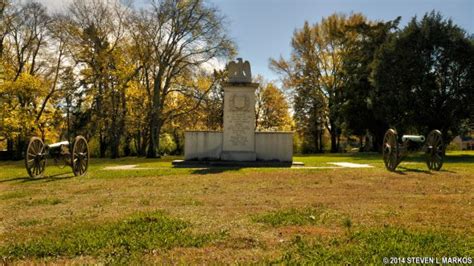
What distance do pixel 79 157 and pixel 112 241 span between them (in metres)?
8.90

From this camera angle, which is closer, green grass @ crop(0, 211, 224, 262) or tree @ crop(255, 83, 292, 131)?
green grass @ crop(0, 211, 224, 262)

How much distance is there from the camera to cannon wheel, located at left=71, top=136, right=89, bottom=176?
1181cm

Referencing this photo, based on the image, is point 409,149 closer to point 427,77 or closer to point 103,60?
point 427,77

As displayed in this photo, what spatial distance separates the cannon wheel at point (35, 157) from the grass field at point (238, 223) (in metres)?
3.00

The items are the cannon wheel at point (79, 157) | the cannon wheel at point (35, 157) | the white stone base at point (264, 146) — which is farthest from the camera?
the white stone base at point (264, 146)

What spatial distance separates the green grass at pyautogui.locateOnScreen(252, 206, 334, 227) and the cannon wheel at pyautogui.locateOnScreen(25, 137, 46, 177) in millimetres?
8623

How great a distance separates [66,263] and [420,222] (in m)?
4.02

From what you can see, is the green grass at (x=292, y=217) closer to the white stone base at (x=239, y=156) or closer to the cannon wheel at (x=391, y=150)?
the cannon wheel at (x=391, y=150)

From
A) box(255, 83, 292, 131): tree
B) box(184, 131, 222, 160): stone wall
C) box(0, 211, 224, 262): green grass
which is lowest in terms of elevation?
box(0, 211, 224, 262): green grass

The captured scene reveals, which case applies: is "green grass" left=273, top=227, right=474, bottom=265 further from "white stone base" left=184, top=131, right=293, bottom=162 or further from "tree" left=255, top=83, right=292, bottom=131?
"tree" left=255, top=83, right=292, bottom=131

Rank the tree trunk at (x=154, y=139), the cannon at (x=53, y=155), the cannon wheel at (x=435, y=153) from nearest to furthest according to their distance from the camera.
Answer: the cannon at (x=53, y=155) < the cannon wheel at (x=435, y=153) < the tree trunk at (x=154, y=139)

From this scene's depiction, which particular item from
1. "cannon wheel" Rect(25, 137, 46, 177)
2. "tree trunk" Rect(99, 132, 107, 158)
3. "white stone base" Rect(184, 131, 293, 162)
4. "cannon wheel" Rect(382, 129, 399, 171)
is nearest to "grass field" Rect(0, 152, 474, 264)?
"cannon wheel" Rect(25, 137, 46, 177)

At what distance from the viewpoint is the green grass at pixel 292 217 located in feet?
16.1

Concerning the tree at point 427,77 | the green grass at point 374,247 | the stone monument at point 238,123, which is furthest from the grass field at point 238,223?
the tree at point 427,77
